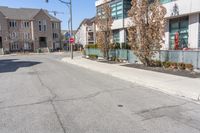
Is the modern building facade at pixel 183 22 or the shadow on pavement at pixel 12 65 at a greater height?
the modern building facade at pixel 183 22

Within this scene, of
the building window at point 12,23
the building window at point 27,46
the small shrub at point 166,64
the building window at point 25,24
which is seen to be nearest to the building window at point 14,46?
the building window at point 27,46

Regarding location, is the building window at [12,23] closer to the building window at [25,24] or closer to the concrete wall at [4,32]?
the concrete wall at [4,32]

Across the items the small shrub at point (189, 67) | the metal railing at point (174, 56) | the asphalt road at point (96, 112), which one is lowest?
the asphalt road at point (96, 112)

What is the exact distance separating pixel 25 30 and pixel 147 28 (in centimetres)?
4863

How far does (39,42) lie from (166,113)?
57.3 meters

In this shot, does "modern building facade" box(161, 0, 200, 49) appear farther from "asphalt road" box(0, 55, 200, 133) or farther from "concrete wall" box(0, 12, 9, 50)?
"concrete wall" box(0, 12, 9, 50)

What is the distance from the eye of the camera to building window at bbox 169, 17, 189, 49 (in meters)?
18.9

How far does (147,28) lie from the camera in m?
15.6

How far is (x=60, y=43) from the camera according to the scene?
65.6 m

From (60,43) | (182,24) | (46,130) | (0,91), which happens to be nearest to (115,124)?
(46,130)

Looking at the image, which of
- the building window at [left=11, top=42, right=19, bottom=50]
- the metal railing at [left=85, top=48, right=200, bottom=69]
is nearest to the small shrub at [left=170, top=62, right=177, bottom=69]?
the metal railing at [left=85, top=48, right=200, bottom=69]

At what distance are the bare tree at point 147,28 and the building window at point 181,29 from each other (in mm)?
4601

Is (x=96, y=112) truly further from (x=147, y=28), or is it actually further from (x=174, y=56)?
(x=147, y=28)

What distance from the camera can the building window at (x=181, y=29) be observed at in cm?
1894
